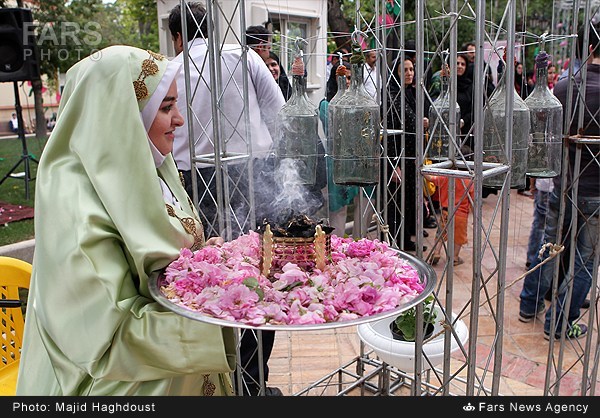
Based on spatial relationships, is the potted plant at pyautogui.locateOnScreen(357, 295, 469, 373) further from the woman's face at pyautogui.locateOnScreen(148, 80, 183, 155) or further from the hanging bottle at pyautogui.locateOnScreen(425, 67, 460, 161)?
the woman's face at pyautogui.locateOnScreen(148, 80, 183, 155)

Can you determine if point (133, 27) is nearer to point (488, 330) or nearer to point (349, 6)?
point (349, 6)

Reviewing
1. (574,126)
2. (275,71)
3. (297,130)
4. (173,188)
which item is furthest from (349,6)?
(173,188)

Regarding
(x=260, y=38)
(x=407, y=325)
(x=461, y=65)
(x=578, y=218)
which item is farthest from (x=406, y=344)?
(x=461, y=65)

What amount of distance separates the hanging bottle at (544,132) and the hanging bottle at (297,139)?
1028mm

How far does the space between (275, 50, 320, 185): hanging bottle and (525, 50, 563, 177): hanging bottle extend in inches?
40.5

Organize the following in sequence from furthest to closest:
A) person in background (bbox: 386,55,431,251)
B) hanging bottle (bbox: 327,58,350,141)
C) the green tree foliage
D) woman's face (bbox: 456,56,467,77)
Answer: the green tree foliage < woman's face (bbox: 456,56,467,77) < person in background (bbox: 386,55,431,251) < hanging bottle (bbox: 327,58,350,141)

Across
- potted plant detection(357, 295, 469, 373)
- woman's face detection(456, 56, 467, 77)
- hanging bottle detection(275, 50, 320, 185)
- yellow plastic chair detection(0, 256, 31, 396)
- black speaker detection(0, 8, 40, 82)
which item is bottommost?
potted plant detection(357, 295, 469, 373)

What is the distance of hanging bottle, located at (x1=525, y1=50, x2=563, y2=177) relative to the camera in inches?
102

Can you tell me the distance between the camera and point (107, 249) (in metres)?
1.71

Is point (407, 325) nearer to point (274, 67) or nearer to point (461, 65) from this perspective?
point (274, 67)

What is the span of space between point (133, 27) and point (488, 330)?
15.6 m

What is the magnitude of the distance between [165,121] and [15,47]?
17.2 ft

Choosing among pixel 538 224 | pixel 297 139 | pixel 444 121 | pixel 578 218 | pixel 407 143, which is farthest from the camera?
pixel 407 143

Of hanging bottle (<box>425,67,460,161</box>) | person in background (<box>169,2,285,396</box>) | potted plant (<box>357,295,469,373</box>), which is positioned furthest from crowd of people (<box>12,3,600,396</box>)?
person in background (<box>169,2,285,396</box>)
